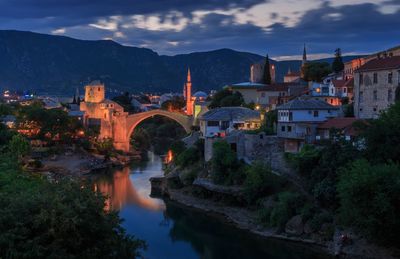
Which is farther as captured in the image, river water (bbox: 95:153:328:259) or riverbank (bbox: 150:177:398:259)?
river water (bbox: 95:153:328:259)

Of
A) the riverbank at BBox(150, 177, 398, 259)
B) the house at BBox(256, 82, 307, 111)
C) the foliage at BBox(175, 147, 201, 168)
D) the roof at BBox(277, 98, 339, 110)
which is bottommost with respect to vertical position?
the riverbank at BBox(150, 177, 398, 259)

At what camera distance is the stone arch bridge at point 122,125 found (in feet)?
189

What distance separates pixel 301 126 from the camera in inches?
1086

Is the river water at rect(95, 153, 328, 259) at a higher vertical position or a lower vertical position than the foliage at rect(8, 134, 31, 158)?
lower

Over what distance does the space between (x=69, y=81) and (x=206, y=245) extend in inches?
6362

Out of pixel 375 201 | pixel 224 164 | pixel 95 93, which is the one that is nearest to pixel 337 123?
pixel 224 164

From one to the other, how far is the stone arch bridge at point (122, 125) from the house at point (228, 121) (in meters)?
22.8

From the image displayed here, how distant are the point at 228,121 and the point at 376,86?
9.73 meters

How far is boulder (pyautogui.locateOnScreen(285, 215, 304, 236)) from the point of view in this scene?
21609 mm

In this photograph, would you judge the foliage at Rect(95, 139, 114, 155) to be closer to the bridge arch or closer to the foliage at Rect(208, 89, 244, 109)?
the bridge arch

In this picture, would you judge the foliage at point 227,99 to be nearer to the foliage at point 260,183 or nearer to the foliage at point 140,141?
the foliage at point 140,141

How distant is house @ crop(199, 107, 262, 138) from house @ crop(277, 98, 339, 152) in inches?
226

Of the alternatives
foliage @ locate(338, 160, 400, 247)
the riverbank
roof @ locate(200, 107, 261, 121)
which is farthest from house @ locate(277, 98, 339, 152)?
foliage @ locate(338, 160, 400, 247)

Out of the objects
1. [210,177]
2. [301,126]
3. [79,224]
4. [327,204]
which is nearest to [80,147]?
[210,177]
